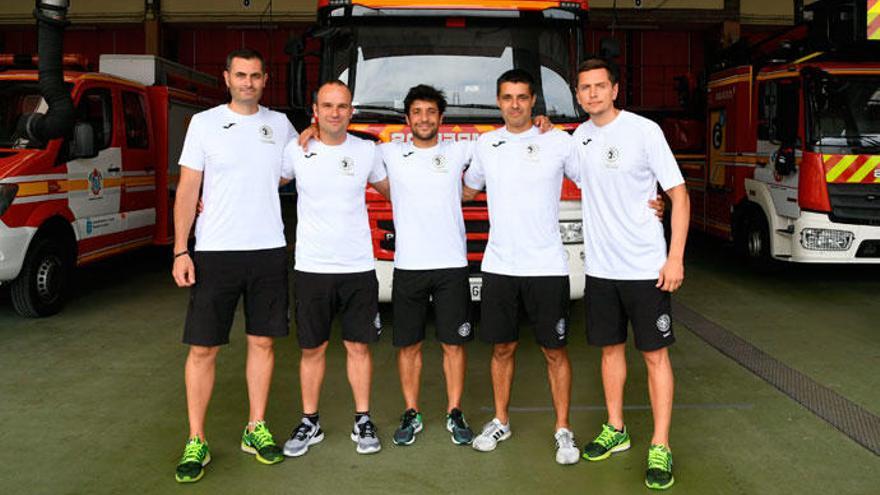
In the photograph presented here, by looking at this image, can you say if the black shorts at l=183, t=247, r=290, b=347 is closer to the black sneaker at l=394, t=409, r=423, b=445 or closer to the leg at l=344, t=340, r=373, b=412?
the leg at l=344, t=340, r=373, b=412

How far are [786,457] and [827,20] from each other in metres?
2.57

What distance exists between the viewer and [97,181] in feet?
26.2

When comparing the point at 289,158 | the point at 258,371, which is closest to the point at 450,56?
the point at 289,158

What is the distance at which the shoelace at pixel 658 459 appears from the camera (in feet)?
12.7

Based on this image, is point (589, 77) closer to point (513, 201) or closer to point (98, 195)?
point (513, 201)

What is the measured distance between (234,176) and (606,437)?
217 centimetres

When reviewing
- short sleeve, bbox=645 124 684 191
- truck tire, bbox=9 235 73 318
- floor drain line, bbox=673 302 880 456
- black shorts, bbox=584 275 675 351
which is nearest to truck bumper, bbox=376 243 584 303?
floor drain line, bbox=673 302 880 456

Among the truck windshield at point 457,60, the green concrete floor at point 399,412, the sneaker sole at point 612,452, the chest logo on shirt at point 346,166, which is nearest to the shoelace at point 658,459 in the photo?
the green concrete floor at point 399,412

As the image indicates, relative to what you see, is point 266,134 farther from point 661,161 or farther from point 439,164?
point 661,161

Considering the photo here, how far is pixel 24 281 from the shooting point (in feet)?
23.5

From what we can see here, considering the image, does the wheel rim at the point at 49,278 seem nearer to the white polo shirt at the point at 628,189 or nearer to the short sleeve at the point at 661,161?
the white polo shirt at the point at 628,189

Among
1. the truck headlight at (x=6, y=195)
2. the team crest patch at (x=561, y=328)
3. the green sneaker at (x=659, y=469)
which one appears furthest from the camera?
the truck headlight at (x=6, y=195)

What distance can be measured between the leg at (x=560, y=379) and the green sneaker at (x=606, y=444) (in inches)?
6.4

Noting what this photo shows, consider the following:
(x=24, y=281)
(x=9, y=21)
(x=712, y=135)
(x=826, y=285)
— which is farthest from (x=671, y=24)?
(x=24, y=281)
